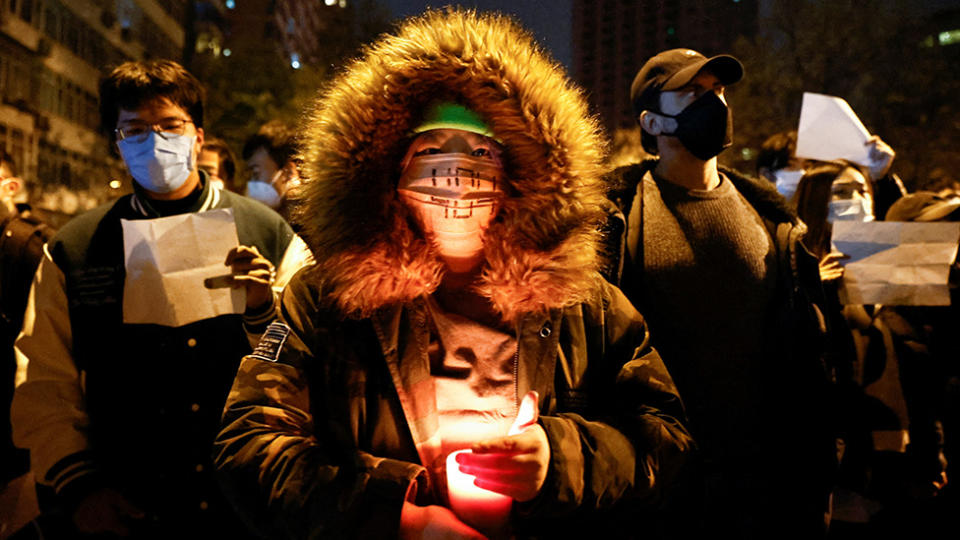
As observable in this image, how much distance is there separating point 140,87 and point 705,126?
2.23 metres

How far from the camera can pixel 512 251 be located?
6.06 ft

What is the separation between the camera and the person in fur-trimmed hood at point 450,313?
5.32 ft

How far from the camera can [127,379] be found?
246 centimetres

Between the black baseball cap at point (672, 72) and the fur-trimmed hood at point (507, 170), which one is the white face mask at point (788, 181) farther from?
the fur-trimmed hood at point (507, 170)

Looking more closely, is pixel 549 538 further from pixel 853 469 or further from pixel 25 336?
pixel 853 469

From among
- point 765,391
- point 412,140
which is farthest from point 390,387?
point 765,391

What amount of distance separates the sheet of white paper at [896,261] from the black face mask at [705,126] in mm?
692

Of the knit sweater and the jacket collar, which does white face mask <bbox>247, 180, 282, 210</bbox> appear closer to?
the knit sweater

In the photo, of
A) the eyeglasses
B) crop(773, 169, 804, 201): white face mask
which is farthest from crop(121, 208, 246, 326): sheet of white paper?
crop(773, 169, 804, 201): white face mask

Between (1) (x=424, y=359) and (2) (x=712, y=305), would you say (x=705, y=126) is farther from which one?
(1) (x=424, y=359)

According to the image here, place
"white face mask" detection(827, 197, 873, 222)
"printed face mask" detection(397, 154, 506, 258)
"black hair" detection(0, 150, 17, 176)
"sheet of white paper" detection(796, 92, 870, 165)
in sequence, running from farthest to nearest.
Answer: "black hair" detection(0, 150, 17, 176)
"sheet of white paper" detection(796, 92, 870, 165)
"white face mask" detection(827, 197, 873, 222)
"printed face mask" detection(397, 154, 506, 258)

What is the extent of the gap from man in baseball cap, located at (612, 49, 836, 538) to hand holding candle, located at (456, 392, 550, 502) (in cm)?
128

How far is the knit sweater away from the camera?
2631 millimetres

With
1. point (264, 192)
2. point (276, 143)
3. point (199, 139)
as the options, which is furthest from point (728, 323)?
point (276, 143)
